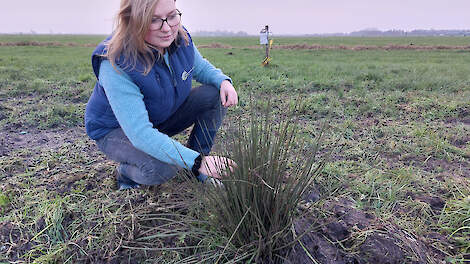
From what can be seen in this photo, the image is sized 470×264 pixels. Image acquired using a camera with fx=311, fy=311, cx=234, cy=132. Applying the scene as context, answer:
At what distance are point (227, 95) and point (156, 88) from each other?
59 cm

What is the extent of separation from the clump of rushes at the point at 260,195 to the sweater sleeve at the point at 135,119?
1.09ft

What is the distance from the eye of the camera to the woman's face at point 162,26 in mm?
1722

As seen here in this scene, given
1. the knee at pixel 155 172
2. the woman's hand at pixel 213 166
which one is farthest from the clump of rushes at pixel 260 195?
the knee at pixel 155 172

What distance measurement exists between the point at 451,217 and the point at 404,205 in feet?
0.89

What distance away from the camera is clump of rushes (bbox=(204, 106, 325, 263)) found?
142 centimetres

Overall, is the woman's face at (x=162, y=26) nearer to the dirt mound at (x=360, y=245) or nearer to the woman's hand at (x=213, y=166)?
the woman's hand at (x=213, y=166)

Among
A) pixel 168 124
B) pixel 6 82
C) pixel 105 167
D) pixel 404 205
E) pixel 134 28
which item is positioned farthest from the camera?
pixel 6 82

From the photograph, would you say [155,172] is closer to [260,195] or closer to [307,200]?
[260,195]

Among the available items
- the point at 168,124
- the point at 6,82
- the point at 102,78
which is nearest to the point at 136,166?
the point at 168,124

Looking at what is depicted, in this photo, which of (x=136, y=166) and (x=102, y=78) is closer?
(x=102, y=78)

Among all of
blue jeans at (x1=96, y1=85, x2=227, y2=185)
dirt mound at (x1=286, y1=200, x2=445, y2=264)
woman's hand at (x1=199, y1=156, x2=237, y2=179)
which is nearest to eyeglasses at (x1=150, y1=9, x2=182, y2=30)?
blue jeans at (x1=96, y1=85, x2=227, y2=185)

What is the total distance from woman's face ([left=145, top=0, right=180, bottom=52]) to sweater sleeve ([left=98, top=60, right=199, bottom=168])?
0.91 ft

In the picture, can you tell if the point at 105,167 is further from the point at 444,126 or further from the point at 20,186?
the point at 444,126

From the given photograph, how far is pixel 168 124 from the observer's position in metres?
2.48
